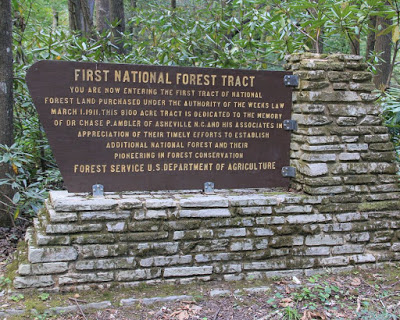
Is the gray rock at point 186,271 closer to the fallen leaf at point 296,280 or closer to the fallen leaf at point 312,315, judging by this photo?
the fallen leaf at point 296,280

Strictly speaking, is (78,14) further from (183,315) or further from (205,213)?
(183,315)

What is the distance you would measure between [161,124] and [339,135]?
5.78 feet

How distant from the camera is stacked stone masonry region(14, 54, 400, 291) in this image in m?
3.33

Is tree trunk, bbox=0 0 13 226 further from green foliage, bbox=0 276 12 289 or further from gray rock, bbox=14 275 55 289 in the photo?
gray rock, bbox=14 275 55 289

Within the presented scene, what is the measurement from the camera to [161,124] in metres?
3.64

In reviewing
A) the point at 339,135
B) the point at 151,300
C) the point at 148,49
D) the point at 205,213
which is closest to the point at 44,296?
the point at 151,300

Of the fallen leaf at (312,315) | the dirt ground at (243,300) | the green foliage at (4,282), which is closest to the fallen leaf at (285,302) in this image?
the dirt ground at (243,300)

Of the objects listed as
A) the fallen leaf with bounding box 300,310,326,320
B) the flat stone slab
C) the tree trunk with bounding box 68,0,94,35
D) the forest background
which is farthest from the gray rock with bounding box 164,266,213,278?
the tree trunk with bounding box 68,0,94,35

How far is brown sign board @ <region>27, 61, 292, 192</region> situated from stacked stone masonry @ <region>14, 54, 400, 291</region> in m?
0.18

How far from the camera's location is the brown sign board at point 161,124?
342cm

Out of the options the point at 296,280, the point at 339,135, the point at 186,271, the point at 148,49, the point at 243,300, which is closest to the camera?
the point at 243,300

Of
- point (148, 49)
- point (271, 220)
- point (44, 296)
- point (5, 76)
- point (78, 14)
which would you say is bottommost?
point (44, 296)

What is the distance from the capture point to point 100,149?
352 centimetres

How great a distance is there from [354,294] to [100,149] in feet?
8.44
